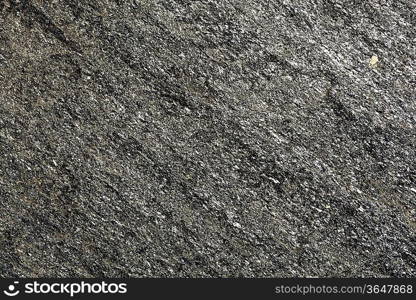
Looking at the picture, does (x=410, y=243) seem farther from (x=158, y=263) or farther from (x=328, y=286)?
(x=158, y=263)

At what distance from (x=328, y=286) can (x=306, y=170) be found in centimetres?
62

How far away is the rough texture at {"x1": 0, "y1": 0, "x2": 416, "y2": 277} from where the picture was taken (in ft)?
9.61

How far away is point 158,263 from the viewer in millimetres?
2957

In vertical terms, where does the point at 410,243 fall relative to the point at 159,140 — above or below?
above

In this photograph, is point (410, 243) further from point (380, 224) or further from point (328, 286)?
point (328, 286)

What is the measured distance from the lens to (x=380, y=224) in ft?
9.62

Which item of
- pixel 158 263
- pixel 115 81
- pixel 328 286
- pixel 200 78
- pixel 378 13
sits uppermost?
pixel 378 13

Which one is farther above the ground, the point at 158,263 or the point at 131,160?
the point at 131,160

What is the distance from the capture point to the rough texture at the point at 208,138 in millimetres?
2930

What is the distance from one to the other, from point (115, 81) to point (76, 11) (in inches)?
17.0

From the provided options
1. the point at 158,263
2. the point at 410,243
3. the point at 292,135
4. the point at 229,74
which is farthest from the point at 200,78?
the point at 410,243

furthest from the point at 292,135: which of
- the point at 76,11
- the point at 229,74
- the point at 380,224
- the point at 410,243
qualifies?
the point at 76,11

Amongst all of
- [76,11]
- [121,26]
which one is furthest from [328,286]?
[76,11]

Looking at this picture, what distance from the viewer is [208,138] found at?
2.94 meters
